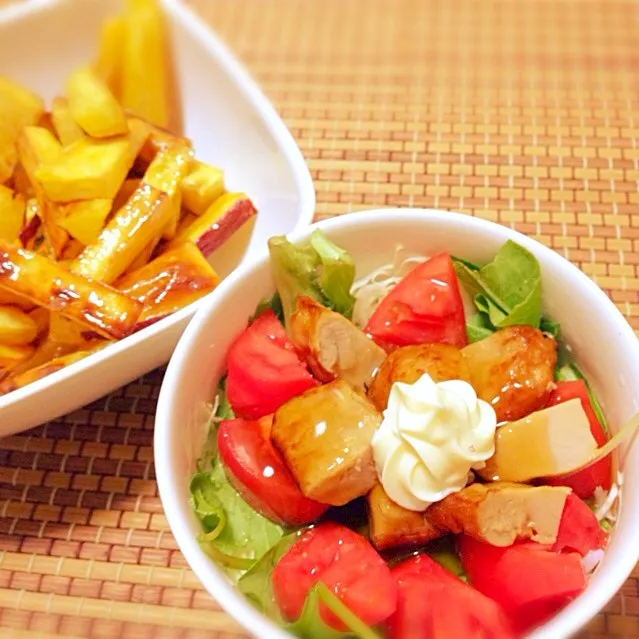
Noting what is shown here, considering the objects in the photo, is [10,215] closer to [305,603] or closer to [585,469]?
[305,603]

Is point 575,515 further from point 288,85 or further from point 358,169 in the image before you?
point 288,85

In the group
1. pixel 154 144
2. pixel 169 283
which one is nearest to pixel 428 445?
pixel 169 283

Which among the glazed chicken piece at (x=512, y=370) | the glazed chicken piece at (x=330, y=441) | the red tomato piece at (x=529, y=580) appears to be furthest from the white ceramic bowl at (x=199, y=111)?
the red tomato piece at (x=529, y=580)

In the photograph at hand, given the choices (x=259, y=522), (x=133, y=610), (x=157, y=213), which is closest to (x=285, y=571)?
(x=259, y=522)

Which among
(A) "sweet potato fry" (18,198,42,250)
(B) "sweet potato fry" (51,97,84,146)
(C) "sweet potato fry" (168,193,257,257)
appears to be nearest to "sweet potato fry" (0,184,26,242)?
(A) "sweet potato fry" (18,198,42,250)

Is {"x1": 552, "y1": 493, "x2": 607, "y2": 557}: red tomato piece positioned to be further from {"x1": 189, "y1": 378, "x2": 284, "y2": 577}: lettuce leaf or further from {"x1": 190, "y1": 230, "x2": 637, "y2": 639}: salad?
{"x1": 189, "y1": 378, "x2": 284, "y2": 577}: lettuce leaf
